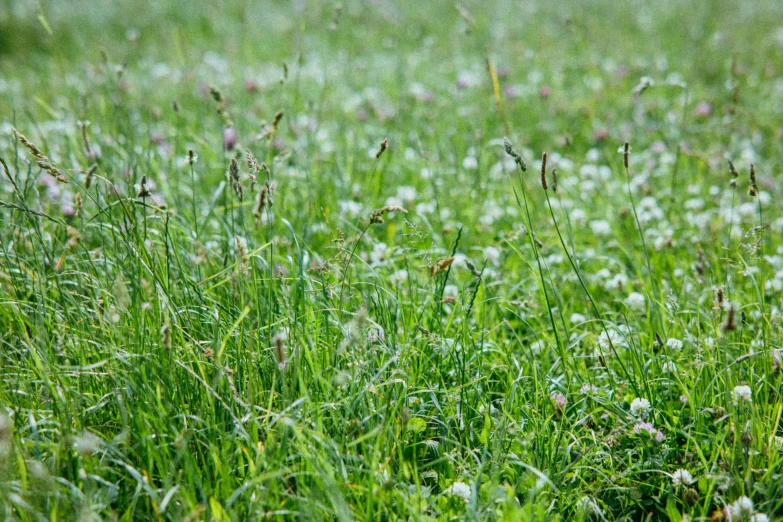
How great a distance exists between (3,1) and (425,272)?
9792 mm

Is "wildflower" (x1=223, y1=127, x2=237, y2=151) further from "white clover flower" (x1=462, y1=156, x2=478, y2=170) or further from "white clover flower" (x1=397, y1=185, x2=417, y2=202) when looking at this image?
"white clover flower" (x1=462, y1=156, x2=478, y2=170)

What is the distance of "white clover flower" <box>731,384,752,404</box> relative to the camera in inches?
70.4

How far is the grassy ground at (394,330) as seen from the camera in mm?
1587

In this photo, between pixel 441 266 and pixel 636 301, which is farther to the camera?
pixel 636 301

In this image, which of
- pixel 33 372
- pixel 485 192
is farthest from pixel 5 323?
pixel 485 192

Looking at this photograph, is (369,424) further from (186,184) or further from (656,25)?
(656,25)

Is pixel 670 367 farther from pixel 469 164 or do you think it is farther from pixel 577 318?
pixel 469 164

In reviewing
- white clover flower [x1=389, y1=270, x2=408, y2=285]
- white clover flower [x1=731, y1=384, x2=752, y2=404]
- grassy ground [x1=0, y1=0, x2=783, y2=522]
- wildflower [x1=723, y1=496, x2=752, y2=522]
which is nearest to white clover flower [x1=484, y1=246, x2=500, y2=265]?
grassy ground [x1=0, y1=0, x2=783, y2=522]

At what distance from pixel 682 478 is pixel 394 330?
91 centimetres

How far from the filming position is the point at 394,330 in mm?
2076

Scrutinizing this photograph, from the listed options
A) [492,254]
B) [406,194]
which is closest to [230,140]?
[406,194]

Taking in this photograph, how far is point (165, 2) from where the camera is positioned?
358 inches

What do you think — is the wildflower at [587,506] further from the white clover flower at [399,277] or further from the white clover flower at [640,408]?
the white clover flower at [399,277]

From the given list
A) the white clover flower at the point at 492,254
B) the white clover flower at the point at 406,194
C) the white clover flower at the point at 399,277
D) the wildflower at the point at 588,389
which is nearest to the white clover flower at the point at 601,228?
the white clover flower at the point at 492,254
